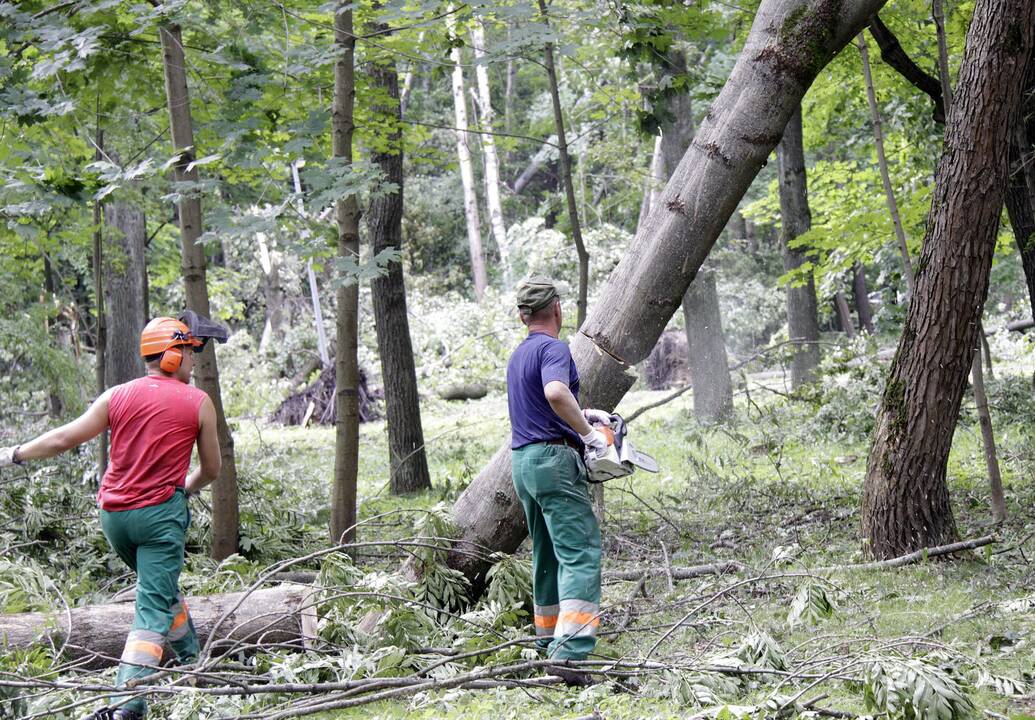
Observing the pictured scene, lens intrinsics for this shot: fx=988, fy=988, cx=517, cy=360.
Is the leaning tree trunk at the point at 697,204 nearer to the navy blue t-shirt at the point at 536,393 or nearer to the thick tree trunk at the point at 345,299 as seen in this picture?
the navy blue t-shirt at the point at 536,393

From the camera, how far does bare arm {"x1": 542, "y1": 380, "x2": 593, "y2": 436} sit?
Result: 4789mm

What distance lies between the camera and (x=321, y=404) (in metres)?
21.3

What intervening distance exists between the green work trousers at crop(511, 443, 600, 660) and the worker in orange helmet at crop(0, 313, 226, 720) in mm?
1674

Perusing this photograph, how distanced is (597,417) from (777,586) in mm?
2042

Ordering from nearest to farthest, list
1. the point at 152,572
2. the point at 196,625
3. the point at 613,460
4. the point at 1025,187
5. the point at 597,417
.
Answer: the point at 152,572 → the point at 613,460 → the point at 597,417 → the point at 196,625 → the point at 1025,187

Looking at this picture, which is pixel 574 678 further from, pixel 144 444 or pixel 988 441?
pixel 988 441

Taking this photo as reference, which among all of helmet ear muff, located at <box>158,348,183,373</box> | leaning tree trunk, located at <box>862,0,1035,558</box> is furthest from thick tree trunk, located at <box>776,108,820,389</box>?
helmet ear muff, located at <box>158,348,183,373</box>

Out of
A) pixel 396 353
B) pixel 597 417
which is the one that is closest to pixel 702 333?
pixel 396 353

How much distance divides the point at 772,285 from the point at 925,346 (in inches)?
999

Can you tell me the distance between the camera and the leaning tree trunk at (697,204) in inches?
235

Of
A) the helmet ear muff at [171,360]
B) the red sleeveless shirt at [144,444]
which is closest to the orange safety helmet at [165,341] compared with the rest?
the helmet ear muff at [171,360]

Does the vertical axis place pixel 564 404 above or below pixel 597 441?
above

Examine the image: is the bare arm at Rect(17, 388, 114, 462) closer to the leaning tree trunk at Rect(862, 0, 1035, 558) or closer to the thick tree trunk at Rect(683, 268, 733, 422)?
the leaning tree trunk at Rect(862, 0, 1035, 558)

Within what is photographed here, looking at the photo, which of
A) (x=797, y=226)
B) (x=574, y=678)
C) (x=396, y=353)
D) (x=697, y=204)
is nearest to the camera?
(x=574, y=678)
